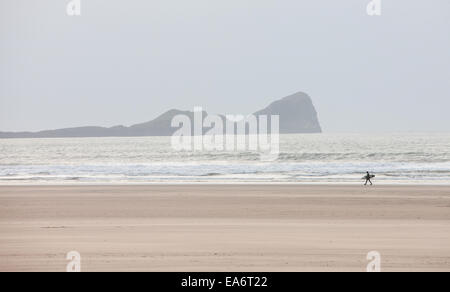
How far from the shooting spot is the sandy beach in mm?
9281

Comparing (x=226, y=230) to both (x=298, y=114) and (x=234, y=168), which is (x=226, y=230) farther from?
(x=298, y=114)

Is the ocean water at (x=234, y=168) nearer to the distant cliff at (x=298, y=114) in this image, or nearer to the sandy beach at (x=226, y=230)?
the sandy beach at (x=226, y=230)

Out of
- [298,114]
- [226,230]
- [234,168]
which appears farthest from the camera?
[298,114]

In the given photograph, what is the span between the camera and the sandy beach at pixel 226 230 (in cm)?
928

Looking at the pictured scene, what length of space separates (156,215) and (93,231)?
296cm

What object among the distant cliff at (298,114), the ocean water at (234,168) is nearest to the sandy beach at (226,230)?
the ocean water at (234,168)

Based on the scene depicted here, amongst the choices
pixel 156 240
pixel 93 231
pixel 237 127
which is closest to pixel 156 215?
pixel 93 231

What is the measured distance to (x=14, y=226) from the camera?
43.2 ft

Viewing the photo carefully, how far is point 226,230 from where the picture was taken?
1241 centimetres

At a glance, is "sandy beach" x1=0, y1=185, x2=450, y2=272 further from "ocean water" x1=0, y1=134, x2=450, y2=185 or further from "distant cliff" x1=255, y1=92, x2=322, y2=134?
"distant cliff" x1=255, y1=92, x2=322, y2=134

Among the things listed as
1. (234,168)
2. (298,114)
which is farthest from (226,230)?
(298,114)

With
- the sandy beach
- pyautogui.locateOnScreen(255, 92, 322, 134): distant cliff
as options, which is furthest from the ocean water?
pyautogui.locateOnScreen(255, 92, 322, 134): distant cliff
